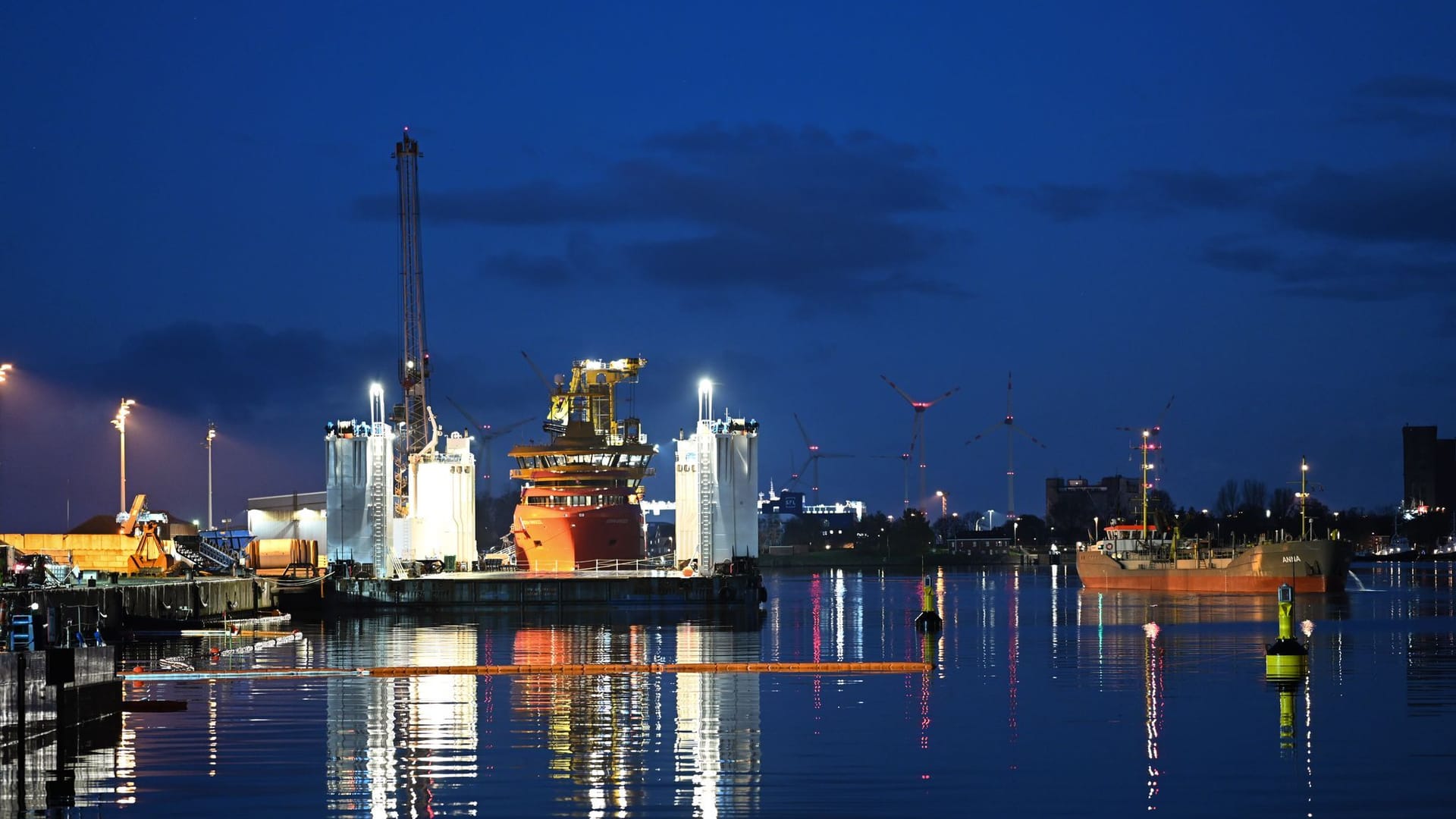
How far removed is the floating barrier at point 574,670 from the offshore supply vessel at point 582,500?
5371 cm

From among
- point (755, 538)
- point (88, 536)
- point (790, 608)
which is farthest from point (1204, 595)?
point (88, 536)

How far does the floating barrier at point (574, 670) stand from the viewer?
4322 centimetres

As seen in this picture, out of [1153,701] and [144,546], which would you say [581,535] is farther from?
[1153,701]

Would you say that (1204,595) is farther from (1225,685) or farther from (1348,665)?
(1225,685)

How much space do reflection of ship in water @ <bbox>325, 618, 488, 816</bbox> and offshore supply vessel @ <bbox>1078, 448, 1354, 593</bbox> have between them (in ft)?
222

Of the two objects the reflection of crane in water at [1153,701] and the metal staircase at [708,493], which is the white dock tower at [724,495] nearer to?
the metal staircase at [708,493]

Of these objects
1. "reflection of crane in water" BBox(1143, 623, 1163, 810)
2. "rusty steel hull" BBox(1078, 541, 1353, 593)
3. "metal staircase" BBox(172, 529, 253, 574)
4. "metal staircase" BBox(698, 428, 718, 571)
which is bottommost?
"rusty steel hull" BBox(1078, 541, 1353, 593)

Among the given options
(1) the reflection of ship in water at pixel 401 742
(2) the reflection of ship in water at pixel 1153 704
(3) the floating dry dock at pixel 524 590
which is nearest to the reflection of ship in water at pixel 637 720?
(1) the reflection of ship in water at pixel 401 742

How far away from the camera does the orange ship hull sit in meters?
100

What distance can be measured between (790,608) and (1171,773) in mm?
71281

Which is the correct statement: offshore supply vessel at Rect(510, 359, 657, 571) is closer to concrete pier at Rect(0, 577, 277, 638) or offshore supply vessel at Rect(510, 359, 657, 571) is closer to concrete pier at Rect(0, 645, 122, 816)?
concrete pier at Rect(0, 577, 277, 638)

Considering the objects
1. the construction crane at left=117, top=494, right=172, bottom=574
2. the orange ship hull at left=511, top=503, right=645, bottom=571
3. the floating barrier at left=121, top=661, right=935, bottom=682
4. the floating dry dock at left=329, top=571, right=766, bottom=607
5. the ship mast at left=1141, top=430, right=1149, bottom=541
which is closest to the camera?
the floating barrier at left=121, top=661, right=935, bottom=682

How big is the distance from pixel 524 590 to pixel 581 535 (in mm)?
16605

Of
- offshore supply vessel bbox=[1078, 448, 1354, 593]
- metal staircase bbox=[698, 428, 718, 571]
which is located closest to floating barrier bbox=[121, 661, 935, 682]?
metal staircase bbox=[698, 428, 718, 571]
